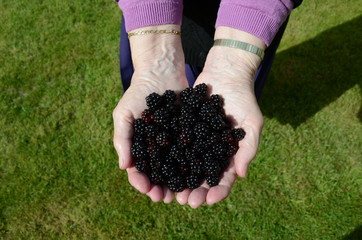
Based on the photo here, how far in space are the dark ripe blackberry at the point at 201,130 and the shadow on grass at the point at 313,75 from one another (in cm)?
186

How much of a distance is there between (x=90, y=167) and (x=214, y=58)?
196cm

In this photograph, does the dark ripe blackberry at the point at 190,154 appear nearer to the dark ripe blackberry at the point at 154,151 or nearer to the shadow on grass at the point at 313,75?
the dark ripe blackberry at the point at 154,151

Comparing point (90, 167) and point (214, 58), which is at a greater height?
point (214, 58)

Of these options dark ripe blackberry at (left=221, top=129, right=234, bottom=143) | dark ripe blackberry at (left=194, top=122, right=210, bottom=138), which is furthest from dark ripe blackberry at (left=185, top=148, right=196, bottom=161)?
dark ripe blackberry at (left=221, top=129, right=234, bottom=143)

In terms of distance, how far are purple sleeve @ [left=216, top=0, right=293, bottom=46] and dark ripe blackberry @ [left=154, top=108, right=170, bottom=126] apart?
76 cm

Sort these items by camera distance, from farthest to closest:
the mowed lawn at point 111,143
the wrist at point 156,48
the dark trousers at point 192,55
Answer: the mowed lawn at point 111,143 → the dark trousers at point 192,55 → the wrist at point 156,48

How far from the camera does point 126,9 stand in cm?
249

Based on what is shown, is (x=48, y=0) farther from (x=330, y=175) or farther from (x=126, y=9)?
(x=330, y=175)

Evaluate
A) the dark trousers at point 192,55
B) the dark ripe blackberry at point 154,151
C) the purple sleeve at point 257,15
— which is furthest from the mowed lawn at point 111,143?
the purple sleeve at point 257,15

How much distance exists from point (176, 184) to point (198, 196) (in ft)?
0.56

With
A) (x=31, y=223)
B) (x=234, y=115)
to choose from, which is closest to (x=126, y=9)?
(x=234, y=115)

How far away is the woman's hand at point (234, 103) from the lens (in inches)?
89.3

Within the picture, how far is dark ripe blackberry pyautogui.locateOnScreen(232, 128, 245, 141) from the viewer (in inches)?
90.5

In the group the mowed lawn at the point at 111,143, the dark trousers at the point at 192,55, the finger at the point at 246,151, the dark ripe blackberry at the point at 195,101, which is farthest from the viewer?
the mowed lawn at the point at 111,143
